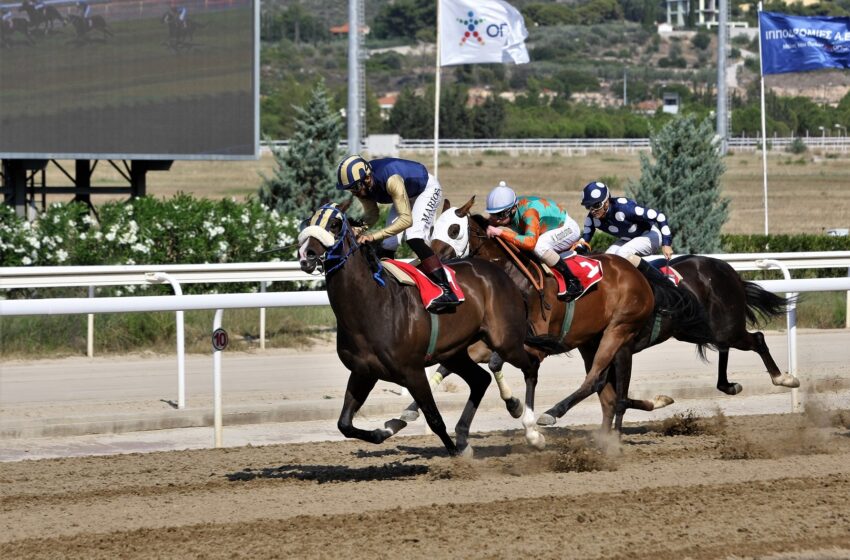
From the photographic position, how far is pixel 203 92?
Answer: 18.3 metres

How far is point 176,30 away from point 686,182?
26.0ft

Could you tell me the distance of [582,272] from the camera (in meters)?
7.49

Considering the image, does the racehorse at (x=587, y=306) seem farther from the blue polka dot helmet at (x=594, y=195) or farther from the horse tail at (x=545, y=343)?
the blue polka dot helmet at (x=594, y=195)

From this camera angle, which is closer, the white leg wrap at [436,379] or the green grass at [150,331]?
the white leg wrap at [436,379]

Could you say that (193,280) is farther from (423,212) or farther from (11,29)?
(11,29)

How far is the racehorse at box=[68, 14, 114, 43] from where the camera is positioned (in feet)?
56.8

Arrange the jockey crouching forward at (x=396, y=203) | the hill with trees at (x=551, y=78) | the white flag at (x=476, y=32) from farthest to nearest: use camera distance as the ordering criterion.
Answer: the hill with trees at (x=551, y=78), the white flag at (x=476, y=32), the jockey crouching forward at (x=396, y=203)

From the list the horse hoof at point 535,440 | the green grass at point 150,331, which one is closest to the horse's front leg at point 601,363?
the horse hoof at point 535,440

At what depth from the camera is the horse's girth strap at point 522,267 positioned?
7.37 m

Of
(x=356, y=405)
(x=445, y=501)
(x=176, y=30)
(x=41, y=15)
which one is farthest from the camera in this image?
(x=176, y=30)

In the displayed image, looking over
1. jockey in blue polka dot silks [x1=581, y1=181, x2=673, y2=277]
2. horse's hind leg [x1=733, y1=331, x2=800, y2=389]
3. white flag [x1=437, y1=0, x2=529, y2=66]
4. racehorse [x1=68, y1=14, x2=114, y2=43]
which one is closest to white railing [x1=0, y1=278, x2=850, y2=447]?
jockey in blue polka dot silks [x1=581, y1=181, x2=673, y2=277]

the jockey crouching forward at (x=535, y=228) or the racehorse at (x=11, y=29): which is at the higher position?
the racehorse at (x=11, y=29)

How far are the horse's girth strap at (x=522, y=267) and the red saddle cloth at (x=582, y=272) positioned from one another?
0.30 feet

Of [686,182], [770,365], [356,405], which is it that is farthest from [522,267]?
[686,182]
